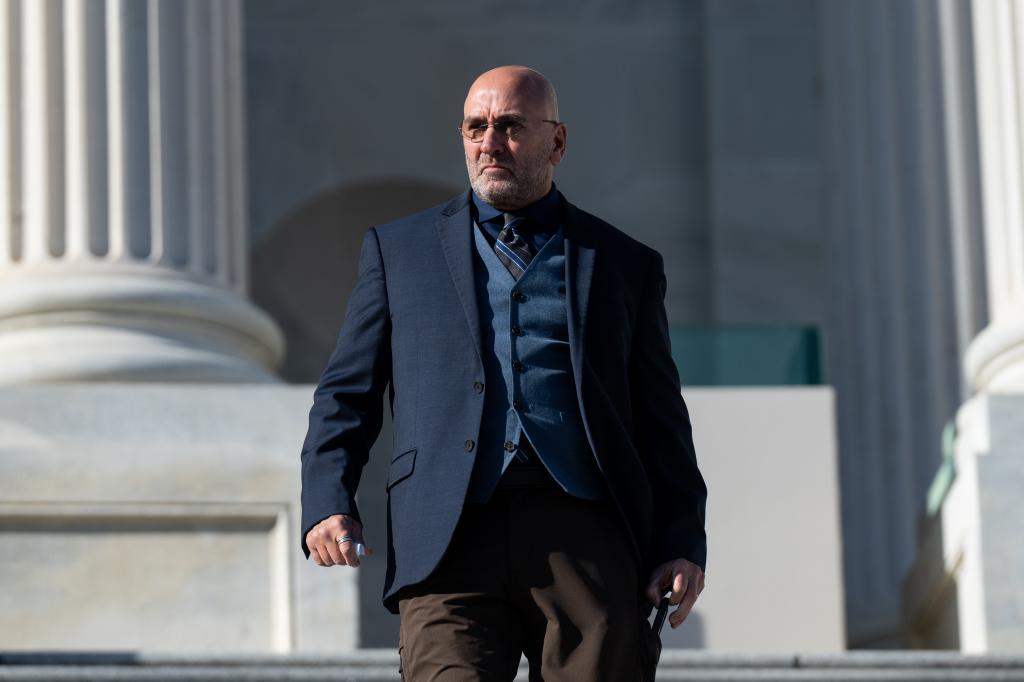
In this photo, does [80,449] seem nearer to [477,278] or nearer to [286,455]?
[286,455]

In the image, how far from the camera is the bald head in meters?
6.12

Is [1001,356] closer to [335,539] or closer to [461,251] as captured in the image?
[461,251]

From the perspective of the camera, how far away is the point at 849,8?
16094mm

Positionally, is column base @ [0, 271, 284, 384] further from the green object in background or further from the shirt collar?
the shirt collar

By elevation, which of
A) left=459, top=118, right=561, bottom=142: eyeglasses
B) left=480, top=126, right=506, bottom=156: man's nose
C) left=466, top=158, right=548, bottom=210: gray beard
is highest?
left=459, top=118, right=561, bottom=142: eyeglasses

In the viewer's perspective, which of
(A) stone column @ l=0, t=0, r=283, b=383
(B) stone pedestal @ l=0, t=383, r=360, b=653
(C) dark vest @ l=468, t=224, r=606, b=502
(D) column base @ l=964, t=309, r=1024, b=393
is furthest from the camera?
(D) column base @ l=964, t=309, r=1024, b=393

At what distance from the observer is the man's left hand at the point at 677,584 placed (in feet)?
19.5

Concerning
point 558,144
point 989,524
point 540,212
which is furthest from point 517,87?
point 989,524

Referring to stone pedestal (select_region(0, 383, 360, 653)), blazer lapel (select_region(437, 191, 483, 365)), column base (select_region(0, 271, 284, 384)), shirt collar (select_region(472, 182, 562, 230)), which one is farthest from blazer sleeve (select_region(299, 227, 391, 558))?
column base (select_region(0, 271, 284, 384))

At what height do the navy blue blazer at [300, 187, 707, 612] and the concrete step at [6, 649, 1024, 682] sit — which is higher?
the navy blue blazer at [300, 187, 707, 612]

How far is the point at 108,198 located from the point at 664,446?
19.5ft

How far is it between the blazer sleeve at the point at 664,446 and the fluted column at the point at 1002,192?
19.4ft

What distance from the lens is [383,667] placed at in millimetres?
9250

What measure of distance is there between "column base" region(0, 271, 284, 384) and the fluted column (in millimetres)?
3370
